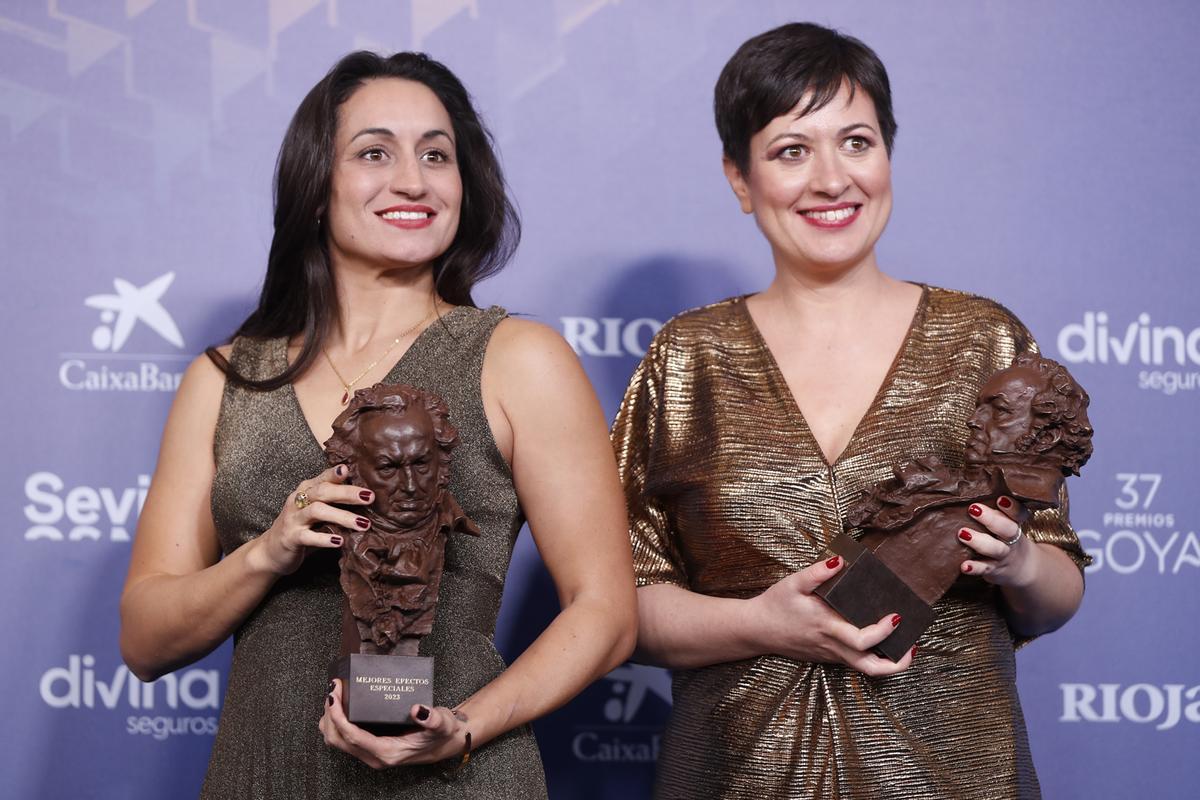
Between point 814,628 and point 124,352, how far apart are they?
1.83 m

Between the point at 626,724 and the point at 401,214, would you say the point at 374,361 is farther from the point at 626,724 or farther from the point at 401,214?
the point at 626,724

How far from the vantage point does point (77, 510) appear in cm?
306

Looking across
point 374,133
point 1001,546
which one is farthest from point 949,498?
point 374,133

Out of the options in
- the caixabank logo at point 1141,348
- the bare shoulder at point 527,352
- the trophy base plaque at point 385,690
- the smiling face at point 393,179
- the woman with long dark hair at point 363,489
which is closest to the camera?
the trophy base plaque at point 385,690

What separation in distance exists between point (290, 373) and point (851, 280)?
932mm

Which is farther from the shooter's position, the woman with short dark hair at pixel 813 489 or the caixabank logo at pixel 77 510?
the caixabank logo at pixel 77 510

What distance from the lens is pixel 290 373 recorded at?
83.0 inches

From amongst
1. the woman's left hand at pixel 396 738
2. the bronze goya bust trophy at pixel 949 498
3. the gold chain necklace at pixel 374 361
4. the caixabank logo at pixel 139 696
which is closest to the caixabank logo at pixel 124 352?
the caixabank logo at pixel 139 696

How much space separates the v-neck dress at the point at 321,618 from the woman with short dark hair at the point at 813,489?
1.07ft

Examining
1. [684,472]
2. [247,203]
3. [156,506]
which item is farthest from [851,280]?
[247,203]

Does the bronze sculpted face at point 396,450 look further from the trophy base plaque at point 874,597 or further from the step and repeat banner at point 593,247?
the step and repeat banner at point 593,247

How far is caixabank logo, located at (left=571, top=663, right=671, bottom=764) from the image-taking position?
310 cm

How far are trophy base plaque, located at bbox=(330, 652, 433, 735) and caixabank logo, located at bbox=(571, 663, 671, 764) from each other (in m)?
1.45

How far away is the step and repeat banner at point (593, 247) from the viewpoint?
121 inches
